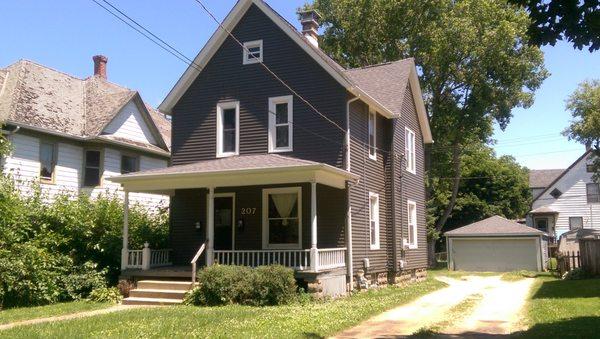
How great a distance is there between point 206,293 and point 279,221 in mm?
4150

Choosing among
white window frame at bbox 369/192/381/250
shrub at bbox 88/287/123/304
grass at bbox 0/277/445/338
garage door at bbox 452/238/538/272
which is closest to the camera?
grass at bbox 0/277/445/338

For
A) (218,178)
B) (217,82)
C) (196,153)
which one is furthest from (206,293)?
(217,82)

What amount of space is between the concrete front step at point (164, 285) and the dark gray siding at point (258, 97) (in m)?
4.70

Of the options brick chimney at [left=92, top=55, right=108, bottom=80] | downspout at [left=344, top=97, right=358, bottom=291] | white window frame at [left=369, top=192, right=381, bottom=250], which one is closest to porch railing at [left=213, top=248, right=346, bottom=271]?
downspout at [left=344, top=97, right=358, bottom=291]

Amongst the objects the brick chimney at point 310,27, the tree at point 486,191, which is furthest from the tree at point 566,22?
the tree at point 486,191

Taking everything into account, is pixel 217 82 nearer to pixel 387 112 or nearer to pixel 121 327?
pixel 387 112

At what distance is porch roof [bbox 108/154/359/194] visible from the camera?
15562mm

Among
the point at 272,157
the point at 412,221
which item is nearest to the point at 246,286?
the point at 272,157

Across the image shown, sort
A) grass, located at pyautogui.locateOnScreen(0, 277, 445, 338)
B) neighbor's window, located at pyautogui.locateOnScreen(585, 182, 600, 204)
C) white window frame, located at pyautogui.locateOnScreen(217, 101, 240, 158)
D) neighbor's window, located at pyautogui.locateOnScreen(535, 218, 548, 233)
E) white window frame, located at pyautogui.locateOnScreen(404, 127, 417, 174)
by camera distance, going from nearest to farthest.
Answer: grass, located at pyautogui.locateOnScreen(0, 277, 445, 338), white window frame, located at pyautogui.locateOnScreen(217, 101, 240, 158), white window frame, located at pyautogui.locateOnScreen(404, 127, 417, 174), neighbor's window, located at pyautogui.locateOnScreen(585, 182, 600, 204), neighbor's window, located at pyautogui.locateOnScreen(535, 218, 548, 233)

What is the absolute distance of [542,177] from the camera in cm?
6925

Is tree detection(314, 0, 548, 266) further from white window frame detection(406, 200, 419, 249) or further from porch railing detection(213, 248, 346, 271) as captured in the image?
porch railing detection(213, 248, 346, 271)

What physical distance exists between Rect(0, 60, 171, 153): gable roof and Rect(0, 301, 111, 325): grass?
773 centimetres

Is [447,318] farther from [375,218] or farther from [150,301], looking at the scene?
[150,301]

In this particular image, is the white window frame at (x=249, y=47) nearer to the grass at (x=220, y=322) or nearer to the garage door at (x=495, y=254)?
the grass at (x=220, y=322)
